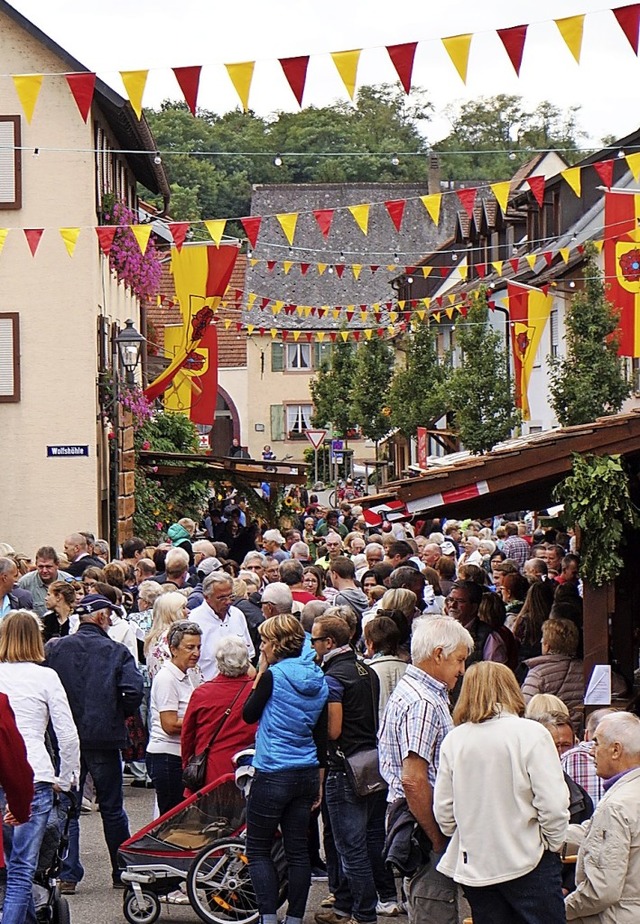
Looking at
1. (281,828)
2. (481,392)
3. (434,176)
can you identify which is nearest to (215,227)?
(281,828)

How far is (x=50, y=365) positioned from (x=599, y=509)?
17255 mm

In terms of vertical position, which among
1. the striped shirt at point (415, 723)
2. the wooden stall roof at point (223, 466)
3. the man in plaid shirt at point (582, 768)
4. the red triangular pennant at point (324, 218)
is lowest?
the man in plaid shirt at point (582, 768)

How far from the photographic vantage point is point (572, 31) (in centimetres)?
1088

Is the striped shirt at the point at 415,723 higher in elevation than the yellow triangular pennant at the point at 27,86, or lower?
lower

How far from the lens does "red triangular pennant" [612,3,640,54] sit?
10.7m

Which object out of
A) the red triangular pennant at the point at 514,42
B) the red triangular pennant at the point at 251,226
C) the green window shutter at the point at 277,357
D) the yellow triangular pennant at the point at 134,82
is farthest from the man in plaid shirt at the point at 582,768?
the green window shutter at the point at 277,357

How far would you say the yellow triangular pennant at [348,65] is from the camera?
38.5 feet

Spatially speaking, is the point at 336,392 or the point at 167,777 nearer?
the point at 167,777

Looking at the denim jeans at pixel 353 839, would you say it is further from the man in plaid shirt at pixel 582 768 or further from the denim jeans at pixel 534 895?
the denim jeans at pixel 534 895

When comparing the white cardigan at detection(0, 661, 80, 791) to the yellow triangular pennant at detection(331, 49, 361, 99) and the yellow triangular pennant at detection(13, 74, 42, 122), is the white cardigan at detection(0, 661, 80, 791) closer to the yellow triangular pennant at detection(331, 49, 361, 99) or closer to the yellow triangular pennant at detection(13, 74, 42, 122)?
the yellow triangular pennant at detection(331, 49, 361, 99)

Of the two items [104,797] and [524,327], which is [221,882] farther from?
[524,327]

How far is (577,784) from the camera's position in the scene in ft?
24.3

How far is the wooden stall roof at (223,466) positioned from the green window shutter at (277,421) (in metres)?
34.1

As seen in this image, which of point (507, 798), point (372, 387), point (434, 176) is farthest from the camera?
point (434, 176)
